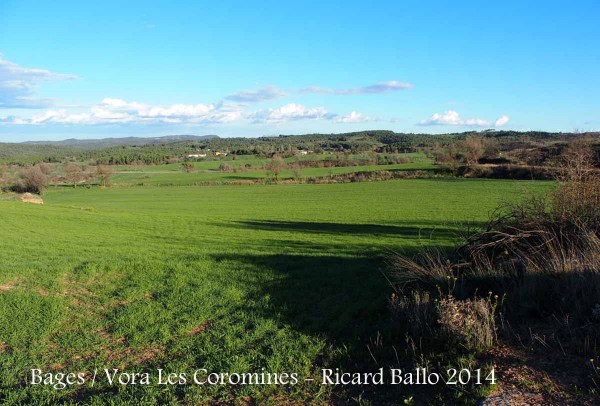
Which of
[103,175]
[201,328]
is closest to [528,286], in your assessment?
[201,328]

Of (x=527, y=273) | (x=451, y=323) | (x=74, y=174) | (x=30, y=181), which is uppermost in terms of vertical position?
(x=527, y=273)

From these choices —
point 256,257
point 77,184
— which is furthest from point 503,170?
point 77,184

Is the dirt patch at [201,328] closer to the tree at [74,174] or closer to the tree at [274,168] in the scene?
the tree at [274,168]

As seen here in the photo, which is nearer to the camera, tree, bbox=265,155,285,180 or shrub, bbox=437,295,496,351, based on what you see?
shrub, bbox=437,295,496,351

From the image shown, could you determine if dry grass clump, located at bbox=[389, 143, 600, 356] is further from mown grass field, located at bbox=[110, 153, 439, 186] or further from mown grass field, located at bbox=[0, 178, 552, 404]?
mown grass field, located at bbox=[110, 153, 439, 186]

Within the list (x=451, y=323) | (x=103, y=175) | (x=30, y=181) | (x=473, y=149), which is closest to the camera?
(x=451, y=323)

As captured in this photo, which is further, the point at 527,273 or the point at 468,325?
the point at 527,273

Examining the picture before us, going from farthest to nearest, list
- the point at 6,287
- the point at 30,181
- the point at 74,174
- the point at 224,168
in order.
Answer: the point at 224,168 < the point at 74,174 < the point at 30,181 < the point at 6,287

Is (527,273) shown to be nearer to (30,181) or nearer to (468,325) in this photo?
(468,325)

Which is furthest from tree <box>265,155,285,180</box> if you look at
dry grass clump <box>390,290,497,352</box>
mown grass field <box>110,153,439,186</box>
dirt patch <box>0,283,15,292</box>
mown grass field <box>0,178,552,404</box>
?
dry grass clump <box>390,290,497,352</box>

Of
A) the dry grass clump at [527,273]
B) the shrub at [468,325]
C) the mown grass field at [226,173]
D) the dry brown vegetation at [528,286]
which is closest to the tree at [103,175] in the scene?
the mown grass field at [226,173]

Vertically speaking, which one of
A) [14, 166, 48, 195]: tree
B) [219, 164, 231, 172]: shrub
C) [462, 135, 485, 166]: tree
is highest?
[462, 135, 485, 166]: tree

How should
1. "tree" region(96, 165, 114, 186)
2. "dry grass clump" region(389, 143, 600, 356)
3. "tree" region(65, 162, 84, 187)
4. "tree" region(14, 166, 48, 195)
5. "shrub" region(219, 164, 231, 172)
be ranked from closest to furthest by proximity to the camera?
"dry grass clump" region(389, 143, 600, 356)
"tree" region(14, 166, 48, 195)
"tree" region(96, 165, 114, 186)
"tree" region(65, 162, 84, 187)
"shrub" region(219, 164, 231, 172)

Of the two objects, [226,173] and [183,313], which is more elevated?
[183,313]
